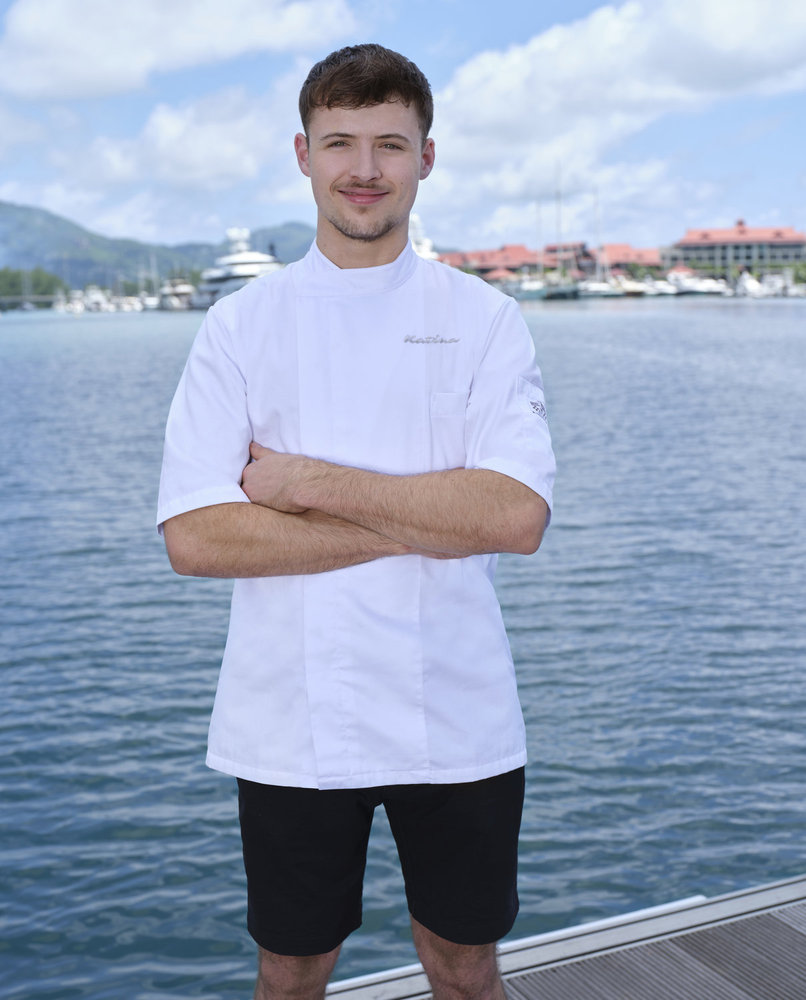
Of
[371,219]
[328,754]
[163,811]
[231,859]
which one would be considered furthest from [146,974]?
[371,219]

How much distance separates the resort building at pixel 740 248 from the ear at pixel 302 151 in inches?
5829

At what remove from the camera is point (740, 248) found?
144625 mm

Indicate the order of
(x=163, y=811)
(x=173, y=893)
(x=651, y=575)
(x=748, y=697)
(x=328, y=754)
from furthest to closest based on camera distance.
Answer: (x=651, y=575)
(x=748, y=697)
(x=163, y=811)
(x=173, y=893)
(x=328, y=754)

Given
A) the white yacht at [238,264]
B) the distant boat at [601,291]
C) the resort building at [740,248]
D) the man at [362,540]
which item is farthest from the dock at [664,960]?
the resort building at [740,248]

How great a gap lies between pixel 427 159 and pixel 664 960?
77.3 inches

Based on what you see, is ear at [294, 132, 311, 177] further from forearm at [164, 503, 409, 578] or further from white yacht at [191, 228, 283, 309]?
white yacht at [191, 228, 283, 309]

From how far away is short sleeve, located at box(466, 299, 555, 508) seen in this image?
196cm

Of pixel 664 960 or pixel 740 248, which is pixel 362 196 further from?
pixel 740 248

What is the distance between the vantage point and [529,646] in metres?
8.13

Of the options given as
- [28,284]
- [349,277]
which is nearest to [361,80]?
[349,277]

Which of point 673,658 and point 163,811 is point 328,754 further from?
point 673,658

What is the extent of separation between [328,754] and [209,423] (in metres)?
0.62

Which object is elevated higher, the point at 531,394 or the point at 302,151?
the point at 302,151

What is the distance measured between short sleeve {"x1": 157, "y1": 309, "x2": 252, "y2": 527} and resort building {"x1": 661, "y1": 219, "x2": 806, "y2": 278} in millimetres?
148287
